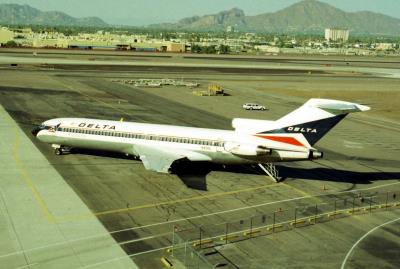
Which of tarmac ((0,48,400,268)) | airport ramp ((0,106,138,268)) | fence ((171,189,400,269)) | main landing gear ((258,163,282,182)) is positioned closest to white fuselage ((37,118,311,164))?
tarmac ((0,48,400,268))

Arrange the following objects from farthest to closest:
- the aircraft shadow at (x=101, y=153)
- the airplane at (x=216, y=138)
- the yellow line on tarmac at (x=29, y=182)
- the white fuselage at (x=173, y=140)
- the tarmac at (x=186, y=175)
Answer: the aircraft shadow at (x=101, y=153) → the white fuselage at (x=173, y=140) → the airplane at (x=216, y=138) → the yellow line on tarmac at (x=29, y=182) → the tarmac at (x=186, y=175)

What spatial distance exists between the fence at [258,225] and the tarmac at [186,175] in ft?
2.25

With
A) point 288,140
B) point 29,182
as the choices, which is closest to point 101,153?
point 29,182

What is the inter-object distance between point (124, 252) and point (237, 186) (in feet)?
46.3

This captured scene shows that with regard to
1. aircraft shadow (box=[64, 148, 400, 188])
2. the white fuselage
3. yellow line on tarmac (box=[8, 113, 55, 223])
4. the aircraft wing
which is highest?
the white fuselage

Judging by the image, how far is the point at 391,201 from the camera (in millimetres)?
35000

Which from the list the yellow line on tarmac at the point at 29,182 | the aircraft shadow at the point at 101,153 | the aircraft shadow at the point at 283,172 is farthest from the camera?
the aircraft shadow at the point at 101,153

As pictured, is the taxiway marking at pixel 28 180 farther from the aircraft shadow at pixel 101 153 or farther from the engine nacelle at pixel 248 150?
the engine nacelle at pixel 248 150

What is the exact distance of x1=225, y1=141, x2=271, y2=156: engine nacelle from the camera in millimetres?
35312

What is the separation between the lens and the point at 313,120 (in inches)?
1375

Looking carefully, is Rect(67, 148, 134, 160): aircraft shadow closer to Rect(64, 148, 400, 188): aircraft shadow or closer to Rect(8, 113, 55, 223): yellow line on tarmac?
Rect(64, 148, 400, 188): aircraft shadow

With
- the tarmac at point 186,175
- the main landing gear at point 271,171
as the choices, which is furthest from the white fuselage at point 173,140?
the main landing gear at point 271,171

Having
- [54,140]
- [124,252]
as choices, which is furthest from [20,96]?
[124,252]

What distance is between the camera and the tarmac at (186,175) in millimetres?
27938
